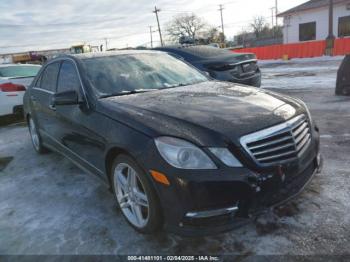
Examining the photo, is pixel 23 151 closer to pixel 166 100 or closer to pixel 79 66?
pixel 79 66

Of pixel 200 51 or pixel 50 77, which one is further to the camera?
pixel 200 51

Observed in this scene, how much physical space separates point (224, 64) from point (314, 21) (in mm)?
27583

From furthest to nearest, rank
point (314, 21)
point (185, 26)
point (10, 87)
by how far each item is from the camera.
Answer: point (185, 26)
point (314, 21)
point (10, 87)

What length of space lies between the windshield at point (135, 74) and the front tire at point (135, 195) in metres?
0.87

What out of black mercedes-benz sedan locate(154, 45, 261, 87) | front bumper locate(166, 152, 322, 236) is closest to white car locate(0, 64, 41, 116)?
black mercedes-benz sedan locate(154, 45, 261, 87)

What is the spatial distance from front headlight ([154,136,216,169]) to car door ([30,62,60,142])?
7.71ft

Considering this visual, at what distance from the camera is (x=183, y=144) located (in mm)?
2246

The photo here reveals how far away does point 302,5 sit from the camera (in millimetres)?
31062

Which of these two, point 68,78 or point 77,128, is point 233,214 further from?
point 68,78

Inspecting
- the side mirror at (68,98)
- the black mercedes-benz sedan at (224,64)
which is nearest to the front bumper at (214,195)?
the side mirror at (68,98)

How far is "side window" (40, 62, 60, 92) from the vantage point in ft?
13.9

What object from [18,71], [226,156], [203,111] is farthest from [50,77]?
[18,71]

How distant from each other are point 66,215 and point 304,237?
2.26 metres

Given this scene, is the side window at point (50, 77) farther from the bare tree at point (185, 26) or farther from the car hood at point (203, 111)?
the bare tree at point (185, 26)
